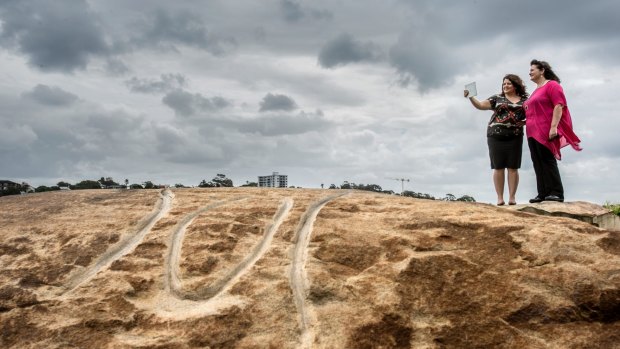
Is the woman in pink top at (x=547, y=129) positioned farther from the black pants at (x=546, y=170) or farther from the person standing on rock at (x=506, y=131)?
the person standing on rock at (x=506, y=131)

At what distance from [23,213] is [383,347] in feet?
18.2

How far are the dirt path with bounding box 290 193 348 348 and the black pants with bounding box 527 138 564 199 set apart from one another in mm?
3760

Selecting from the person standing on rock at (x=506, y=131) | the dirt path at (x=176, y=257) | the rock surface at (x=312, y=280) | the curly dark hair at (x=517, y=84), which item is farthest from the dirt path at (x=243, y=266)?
the curly dark hair at (x=517, y=84)

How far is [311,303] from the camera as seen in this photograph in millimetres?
5430

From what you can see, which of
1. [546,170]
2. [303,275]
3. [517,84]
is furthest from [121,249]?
[517,84]

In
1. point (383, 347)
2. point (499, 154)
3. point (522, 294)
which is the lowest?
point (383, 347)

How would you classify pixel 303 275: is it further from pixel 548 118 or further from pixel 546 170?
pixel 548 118

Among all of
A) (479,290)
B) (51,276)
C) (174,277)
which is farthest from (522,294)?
(51,276)

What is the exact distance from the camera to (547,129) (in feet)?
28.2

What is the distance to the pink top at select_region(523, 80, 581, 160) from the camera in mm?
8555

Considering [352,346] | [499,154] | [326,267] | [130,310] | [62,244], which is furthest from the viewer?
[499,154]

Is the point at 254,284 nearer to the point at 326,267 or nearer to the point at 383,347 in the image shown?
the point at 326,267

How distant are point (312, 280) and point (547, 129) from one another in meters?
5.03

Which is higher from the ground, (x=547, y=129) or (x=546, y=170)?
(x=547, y=129)
